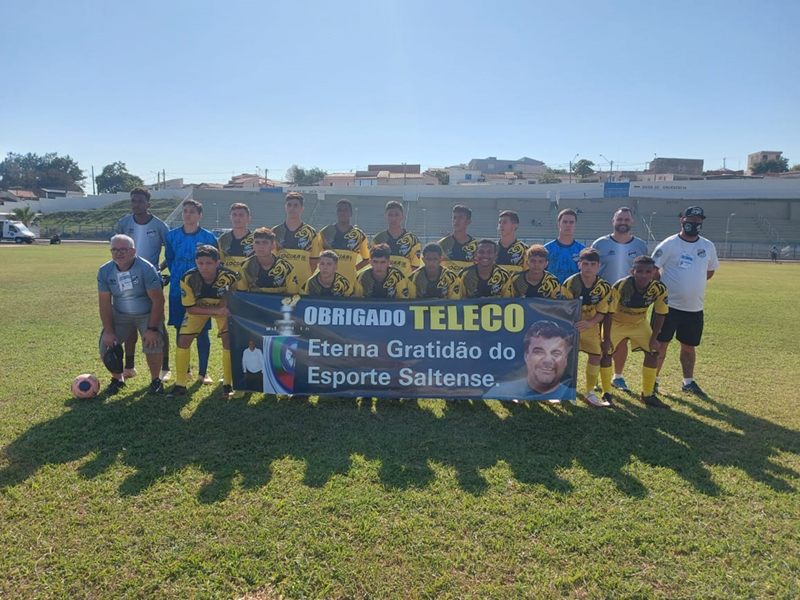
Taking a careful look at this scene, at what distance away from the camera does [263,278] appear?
542 cm

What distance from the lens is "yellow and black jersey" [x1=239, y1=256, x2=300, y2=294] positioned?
5.42 meters

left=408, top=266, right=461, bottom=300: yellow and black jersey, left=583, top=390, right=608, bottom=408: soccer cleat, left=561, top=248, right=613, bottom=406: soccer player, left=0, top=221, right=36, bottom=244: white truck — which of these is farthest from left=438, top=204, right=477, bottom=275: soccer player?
left=0, top=221, right=36, bottom=244: white truck

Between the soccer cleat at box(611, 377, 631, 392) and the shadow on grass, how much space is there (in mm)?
613

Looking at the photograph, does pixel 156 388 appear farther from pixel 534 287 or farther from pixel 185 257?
pixel 534 287

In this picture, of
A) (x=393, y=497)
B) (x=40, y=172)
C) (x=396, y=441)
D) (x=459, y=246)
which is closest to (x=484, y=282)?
(x=459, y=246)

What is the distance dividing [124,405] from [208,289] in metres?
1.44

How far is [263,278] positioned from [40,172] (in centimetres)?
11794

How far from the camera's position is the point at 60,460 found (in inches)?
147

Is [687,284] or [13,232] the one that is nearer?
[687,284]

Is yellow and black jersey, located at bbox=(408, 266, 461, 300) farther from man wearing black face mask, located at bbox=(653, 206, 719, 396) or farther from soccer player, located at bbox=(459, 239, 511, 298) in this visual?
man wearing black face mask, located at bbox=(653, 206, 719, 396)

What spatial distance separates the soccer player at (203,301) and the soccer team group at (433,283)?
11 mm

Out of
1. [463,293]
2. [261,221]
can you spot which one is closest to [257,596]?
[463,293]

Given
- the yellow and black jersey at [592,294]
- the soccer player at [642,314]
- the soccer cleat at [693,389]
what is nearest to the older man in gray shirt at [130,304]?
the yellow and black jersey at [592,294]

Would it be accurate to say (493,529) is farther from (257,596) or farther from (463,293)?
(463,293)
